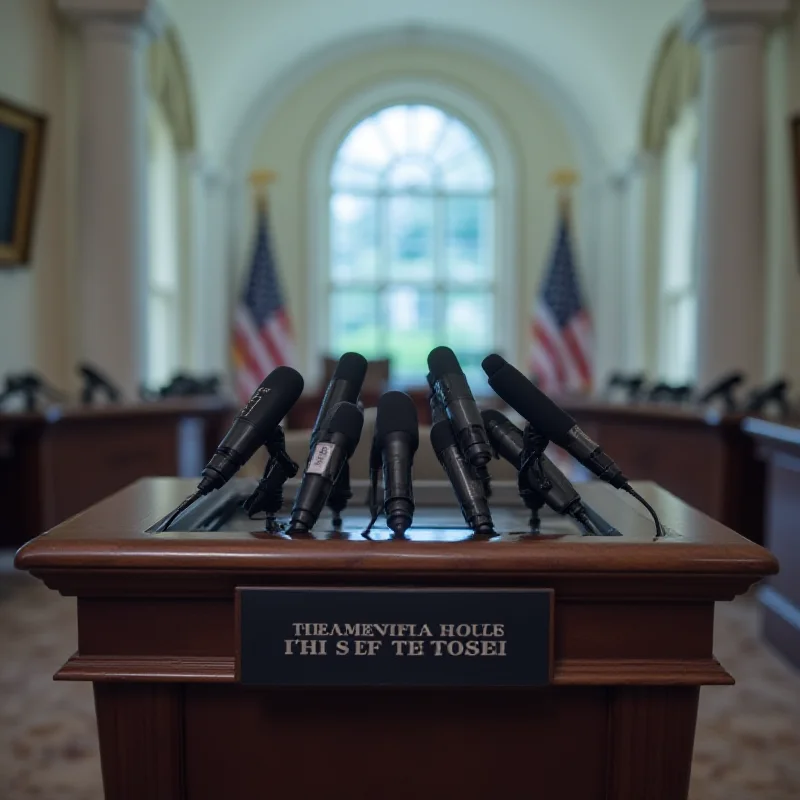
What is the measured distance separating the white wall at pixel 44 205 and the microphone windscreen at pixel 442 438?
4626 millimetres

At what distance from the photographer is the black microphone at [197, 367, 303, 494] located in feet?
4.19

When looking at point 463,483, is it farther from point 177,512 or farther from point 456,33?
point 456,33

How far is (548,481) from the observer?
1.38 m

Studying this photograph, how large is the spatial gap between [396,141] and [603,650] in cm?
931

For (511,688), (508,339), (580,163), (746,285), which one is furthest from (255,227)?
(511,688)

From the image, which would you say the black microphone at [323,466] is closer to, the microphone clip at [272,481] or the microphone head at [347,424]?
the microphone head at [347,424]

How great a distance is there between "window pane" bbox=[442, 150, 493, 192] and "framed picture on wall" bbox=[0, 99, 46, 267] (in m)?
5.45

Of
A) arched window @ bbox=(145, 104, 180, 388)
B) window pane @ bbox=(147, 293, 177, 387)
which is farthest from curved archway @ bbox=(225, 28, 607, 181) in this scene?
window pane @ bbox=(147, 293, 177, 387)

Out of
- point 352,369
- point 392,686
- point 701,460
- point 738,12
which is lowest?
point 701,460

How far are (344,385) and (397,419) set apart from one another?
5.9 inches

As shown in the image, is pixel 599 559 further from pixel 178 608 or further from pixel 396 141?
pixel 396 141

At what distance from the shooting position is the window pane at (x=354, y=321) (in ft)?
32.8

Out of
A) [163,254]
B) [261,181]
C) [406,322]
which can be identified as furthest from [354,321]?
[163,254]

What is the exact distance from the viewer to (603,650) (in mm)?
1194
